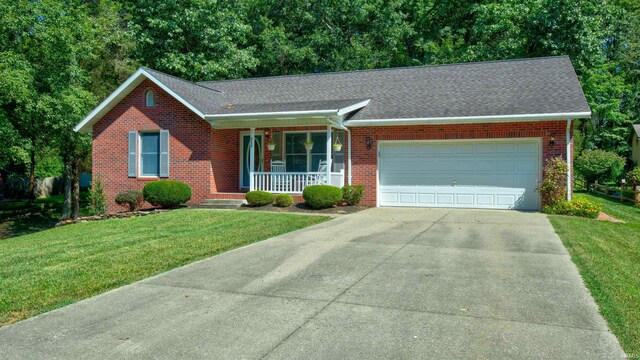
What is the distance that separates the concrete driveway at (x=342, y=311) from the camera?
13.3ft

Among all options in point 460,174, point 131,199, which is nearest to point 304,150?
point 460,174

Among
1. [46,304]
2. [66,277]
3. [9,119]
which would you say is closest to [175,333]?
[46,304]

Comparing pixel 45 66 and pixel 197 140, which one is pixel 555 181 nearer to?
pixel 197 140

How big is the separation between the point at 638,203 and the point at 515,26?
10513 millimetres

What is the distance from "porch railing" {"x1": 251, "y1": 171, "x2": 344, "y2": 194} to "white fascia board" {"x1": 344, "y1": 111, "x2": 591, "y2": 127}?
5.95 feet

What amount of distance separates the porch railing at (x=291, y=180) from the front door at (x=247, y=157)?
1458mm

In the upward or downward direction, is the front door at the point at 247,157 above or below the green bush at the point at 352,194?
above

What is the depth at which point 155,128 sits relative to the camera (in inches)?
666

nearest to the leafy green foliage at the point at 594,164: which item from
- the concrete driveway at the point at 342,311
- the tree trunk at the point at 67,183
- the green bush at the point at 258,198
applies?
the green bush at the point at 258,198

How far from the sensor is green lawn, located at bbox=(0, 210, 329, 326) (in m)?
5.73

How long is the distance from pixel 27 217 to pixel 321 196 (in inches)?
686

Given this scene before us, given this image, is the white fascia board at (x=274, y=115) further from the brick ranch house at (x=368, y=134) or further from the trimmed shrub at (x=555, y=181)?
the trimmed shrub at (x=555, y=181)

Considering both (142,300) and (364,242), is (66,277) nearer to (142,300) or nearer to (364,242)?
(142,300)

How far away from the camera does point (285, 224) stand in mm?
11180
